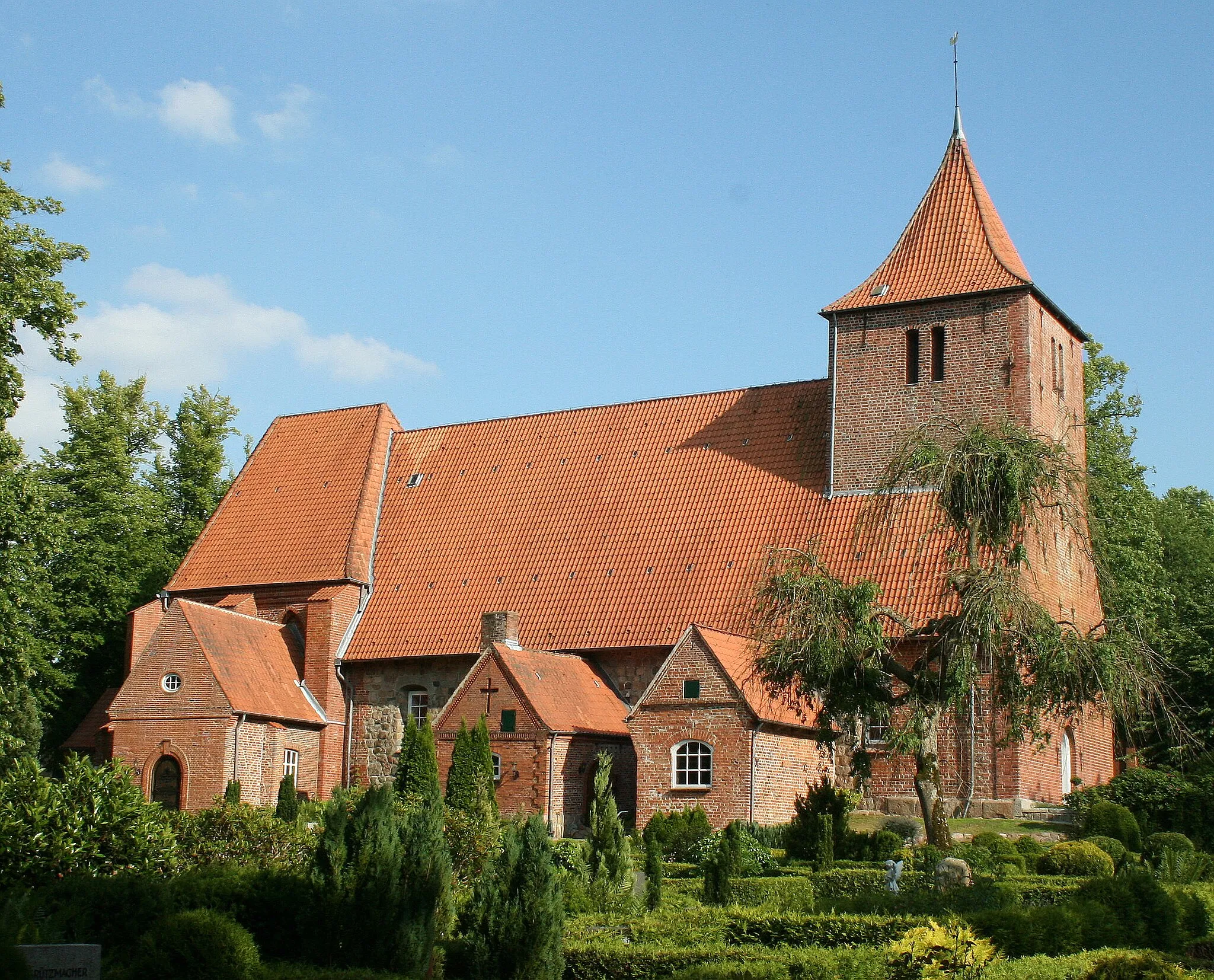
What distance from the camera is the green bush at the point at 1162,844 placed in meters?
21.0

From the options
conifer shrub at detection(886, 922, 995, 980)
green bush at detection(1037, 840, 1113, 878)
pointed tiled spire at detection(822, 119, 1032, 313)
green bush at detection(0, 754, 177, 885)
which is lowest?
green bush at detection(1037, 840, 1113, 878)

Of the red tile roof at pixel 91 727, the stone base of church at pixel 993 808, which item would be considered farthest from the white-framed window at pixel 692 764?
the red tile roof at pixel 91 727

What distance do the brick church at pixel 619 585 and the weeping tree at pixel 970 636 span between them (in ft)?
13.5

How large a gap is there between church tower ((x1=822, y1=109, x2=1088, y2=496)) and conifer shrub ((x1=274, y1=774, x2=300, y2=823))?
40.8 feet

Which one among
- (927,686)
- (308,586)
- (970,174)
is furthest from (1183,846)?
(308,586)

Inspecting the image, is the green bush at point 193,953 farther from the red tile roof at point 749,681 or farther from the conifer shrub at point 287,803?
the red tile roof at point 749,681

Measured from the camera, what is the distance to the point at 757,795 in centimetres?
2572

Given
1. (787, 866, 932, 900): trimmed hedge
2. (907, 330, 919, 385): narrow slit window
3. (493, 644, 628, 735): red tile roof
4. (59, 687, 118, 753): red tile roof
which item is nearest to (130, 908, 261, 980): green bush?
(787, 866, 932, 900): trimmed hedge

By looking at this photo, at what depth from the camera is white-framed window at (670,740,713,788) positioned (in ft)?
85.8

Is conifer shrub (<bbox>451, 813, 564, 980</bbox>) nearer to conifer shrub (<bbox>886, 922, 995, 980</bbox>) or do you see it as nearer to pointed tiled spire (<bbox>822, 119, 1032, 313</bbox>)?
conifer shrub (<bbox>886, 922, 995, 980</bbox>)

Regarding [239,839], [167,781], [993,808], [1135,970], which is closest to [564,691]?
[167,781]

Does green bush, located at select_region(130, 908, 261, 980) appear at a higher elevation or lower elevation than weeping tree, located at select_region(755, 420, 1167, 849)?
lower

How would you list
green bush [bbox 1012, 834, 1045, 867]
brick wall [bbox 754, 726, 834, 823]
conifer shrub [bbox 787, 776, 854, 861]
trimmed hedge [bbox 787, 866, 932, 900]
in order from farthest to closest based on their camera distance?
brick wall [bbox 754, 726, 834, 823] → conifer shrub [bbox 787, 776, 854, 861] → green bush [bbox 1012, 834, 1045, 867] → trimmed hedge [bbox 787, 866, 932, 900]

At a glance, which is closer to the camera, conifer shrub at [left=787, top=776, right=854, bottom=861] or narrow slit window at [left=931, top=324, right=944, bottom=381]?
conifer shrub at [left=787, top=776, right=854, bottom=861]
